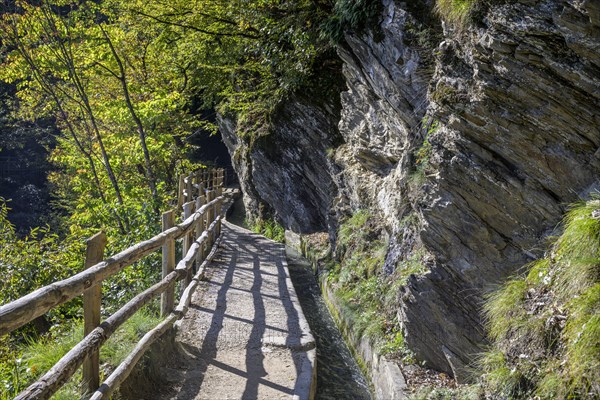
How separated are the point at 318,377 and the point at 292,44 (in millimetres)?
8557

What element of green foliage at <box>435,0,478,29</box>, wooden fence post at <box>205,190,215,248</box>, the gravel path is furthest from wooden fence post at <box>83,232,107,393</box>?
wooden fence post at <box>205,190,215,248</box>

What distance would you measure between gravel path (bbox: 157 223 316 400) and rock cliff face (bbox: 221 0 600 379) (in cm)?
155

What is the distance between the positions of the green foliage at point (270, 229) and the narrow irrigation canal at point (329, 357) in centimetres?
675

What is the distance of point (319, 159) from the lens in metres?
15.0

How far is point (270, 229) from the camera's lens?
2081 cm

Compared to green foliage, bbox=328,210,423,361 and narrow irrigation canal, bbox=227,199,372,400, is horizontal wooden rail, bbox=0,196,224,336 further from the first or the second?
green foliage, bbox=328,210,423,361

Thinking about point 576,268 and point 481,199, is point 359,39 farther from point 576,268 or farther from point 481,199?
point 576,268

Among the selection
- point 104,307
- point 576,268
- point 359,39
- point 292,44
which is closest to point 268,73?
point 292,44

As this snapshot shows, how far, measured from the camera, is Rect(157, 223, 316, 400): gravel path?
568 cm

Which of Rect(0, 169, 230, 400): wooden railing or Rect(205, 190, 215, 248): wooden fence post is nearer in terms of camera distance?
Rect(0, 169, 230, 400): wooden railing

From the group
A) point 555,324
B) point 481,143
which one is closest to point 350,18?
point 481,143

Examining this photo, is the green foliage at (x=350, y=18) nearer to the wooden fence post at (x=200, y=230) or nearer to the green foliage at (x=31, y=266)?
the wooden fence post at (x=200, y=230)

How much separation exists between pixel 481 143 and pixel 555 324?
2.12m

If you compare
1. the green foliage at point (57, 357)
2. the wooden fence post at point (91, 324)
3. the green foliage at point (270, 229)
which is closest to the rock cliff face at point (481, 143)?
the green foliage at point (57, 357)
